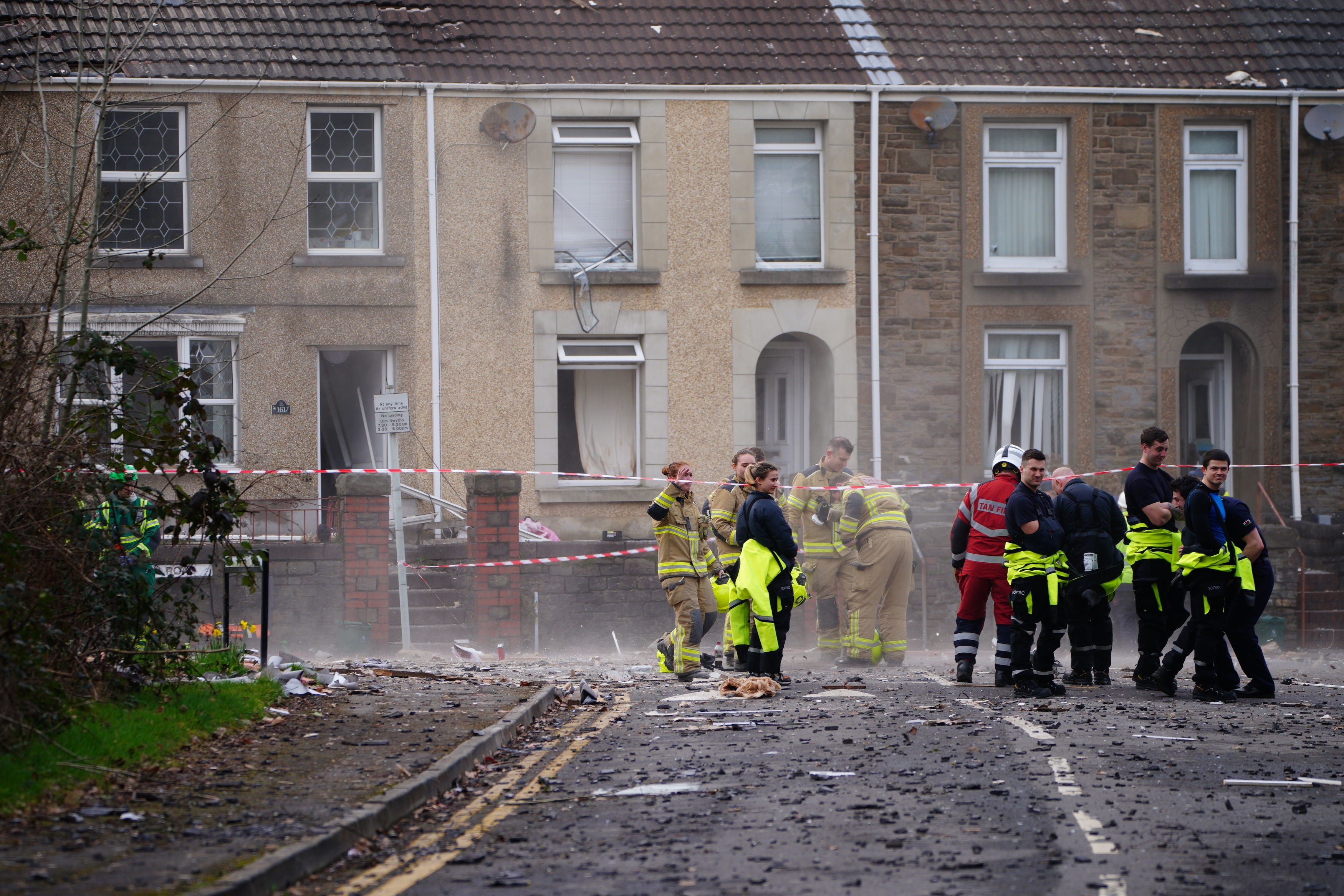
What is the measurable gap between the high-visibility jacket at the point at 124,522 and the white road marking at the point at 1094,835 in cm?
576

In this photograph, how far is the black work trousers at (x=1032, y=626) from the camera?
12180 mm

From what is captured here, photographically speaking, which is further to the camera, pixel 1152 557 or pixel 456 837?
pixel 1152 557

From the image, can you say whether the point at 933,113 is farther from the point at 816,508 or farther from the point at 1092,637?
the point at 1092,637

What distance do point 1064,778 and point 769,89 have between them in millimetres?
14169

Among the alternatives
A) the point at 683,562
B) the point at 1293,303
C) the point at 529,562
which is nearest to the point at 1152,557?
the point at 683,562

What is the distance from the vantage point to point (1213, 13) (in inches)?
870

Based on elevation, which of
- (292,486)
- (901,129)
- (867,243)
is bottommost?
(292,486)

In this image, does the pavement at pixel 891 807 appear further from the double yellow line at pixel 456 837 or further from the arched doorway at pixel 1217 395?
the arched doorway at pixel 1217 395

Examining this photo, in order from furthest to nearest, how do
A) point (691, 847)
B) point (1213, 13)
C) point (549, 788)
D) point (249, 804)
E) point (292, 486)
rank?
point (1213, 13) → point (292, 486) → point (549, 788) → point (249, 804) → point (691, 847)

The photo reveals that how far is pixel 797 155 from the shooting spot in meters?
21.2

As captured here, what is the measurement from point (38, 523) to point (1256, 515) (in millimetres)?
17081

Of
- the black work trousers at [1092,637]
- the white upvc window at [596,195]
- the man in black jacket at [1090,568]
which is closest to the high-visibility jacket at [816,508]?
the man in black jacket at [1090,568]

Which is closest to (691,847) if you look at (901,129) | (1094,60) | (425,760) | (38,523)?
(425,760)

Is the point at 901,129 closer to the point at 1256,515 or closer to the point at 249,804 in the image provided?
the point at 1256,515
